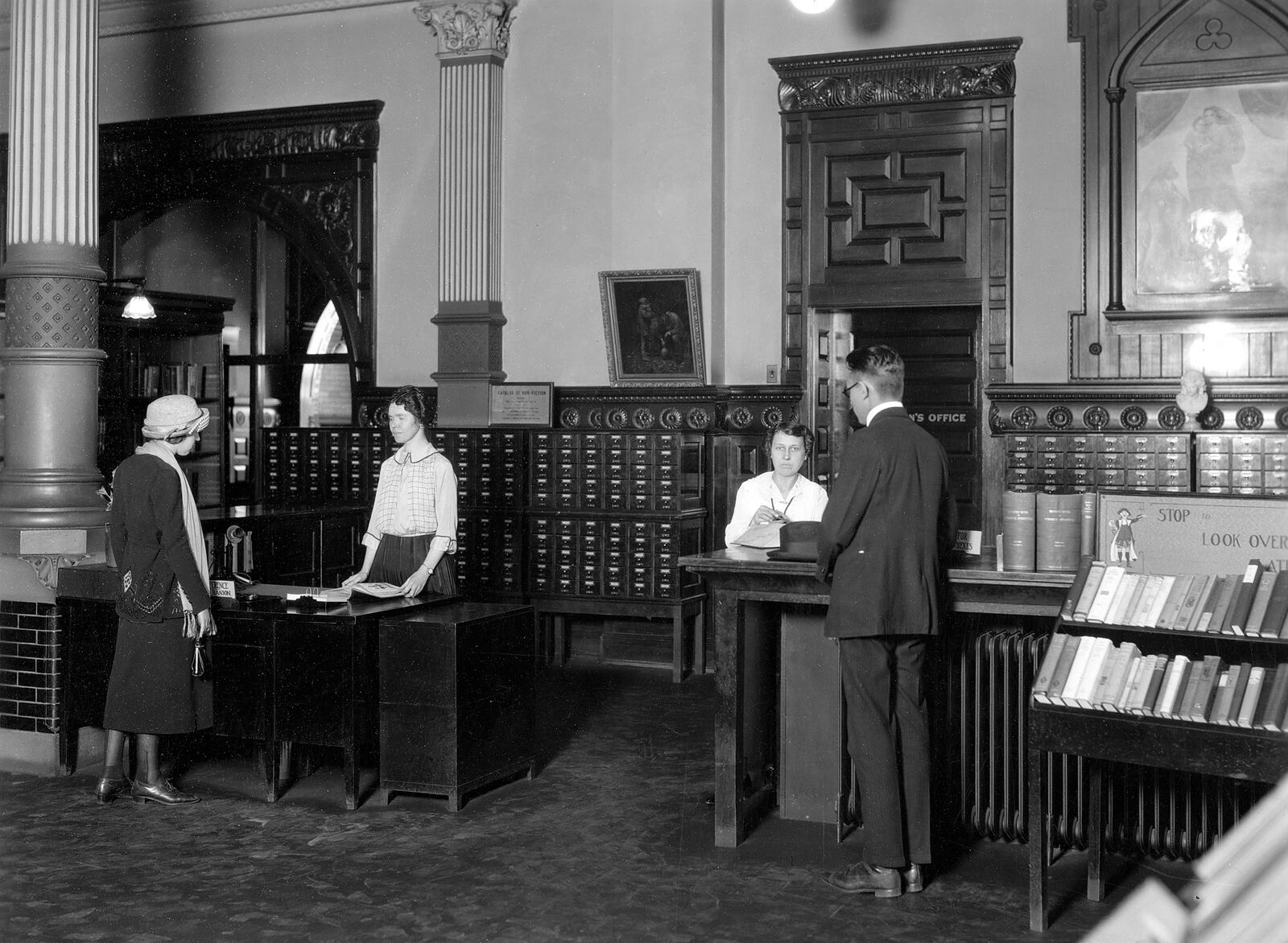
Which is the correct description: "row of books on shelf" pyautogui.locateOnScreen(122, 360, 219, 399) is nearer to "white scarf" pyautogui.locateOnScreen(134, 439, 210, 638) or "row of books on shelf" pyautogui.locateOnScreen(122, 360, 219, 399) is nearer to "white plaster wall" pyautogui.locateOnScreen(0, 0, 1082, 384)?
"white plaster wall" pyautogui.locateOnScreen(0, 0, 1082, 384)

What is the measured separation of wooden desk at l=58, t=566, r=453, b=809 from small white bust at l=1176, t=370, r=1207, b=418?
15.9 feet

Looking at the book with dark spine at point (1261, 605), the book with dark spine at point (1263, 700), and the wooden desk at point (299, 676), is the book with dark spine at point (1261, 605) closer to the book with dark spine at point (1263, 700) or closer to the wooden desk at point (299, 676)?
the book with dark spine at point (1263, 700)

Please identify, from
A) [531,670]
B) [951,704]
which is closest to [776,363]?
[531,670]

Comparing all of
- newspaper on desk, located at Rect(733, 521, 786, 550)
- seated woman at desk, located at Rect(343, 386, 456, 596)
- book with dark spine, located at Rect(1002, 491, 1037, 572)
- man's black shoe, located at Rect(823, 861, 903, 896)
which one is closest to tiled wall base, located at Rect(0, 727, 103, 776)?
seated woman at desk, located at Rect(343, 386, 456, 596)

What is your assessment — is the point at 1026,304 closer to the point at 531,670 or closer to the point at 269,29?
the point at 531,670

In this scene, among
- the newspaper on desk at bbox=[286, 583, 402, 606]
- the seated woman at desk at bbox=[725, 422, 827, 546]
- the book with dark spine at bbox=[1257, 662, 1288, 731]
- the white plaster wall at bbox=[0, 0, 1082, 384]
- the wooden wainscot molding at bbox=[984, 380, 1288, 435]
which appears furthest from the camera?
the white plaster wall at bbox=[0, 0, 1082, 384]

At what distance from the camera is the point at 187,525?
5.20 m

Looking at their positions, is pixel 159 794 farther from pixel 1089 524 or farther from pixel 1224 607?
pixel 1224 607

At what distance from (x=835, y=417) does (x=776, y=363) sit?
0.54 metres

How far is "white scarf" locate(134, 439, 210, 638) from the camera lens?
5121mm

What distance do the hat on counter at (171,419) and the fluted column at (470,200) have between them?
168 inches

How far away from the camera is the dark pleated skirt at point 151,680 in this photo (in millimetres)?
5133

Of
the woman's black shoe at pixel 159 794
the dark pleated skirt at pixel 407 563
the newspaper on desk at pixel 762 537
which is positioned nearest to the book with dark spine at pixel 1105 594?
the newspaper on desk at pixel 762 537

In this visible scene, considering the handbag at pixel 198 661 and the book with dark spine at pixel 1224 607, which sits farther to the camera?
the handbag at pixel 198 661
